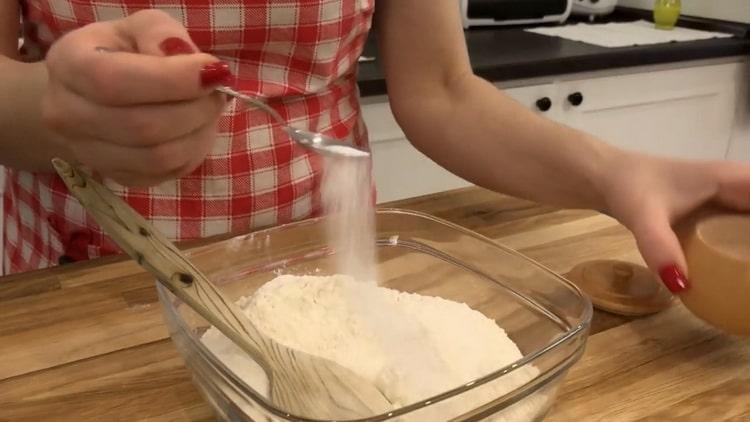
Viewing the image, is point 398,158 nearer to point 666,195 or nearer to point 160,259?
point 666,195

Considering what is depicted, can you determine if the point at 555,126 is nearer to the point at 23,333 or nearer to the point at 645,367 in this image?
the point at 645,367

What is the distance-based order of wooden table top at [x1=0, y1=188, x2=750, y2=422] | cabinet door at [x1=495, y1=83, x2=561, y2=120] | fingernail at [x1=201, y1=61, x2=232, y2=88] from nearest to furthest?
fingernail at [x1=201, y1=61, x2=232, y2=88]
wooden table top at [x1=0, y1=188, x2=750, y2=422]
cabinet door at [x1=495, y1=83, x2=561, y2=120]

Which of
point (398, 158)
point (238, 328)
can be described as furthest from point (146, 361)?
point (398, 158)

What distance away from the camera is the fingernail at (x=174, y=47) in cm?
39

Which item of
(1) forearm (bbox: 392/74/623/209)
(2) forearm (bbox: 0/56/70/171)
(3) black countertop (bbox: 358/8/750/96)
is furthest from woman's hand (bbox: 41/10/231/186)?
(3) black countertop (bbox: 358/8/750/96)

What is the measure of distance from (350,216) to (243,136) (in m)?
0.21

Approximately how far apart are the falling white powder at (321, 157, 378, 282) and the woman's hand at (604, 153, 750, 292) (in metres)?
0.20

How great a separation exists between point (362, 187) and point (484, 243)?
0.38 feet

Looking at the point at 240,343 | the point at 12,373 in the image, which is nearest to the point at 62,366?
the point at 12,373

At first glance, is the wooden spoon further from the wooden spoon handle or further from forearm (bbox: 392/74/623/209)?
forearm (bbox: 392/74/623/209)

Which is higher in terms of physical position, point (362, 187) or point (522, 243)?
point (362, 187)

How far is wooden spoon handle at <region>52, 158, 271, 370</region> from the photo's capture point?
40 cm

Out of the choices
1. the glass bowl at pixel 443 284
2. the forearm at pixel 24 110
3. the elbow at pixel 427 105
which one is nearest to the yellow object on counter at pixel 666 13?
the elbow at pixel 427 105

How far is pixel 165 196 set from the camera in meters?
0.70
